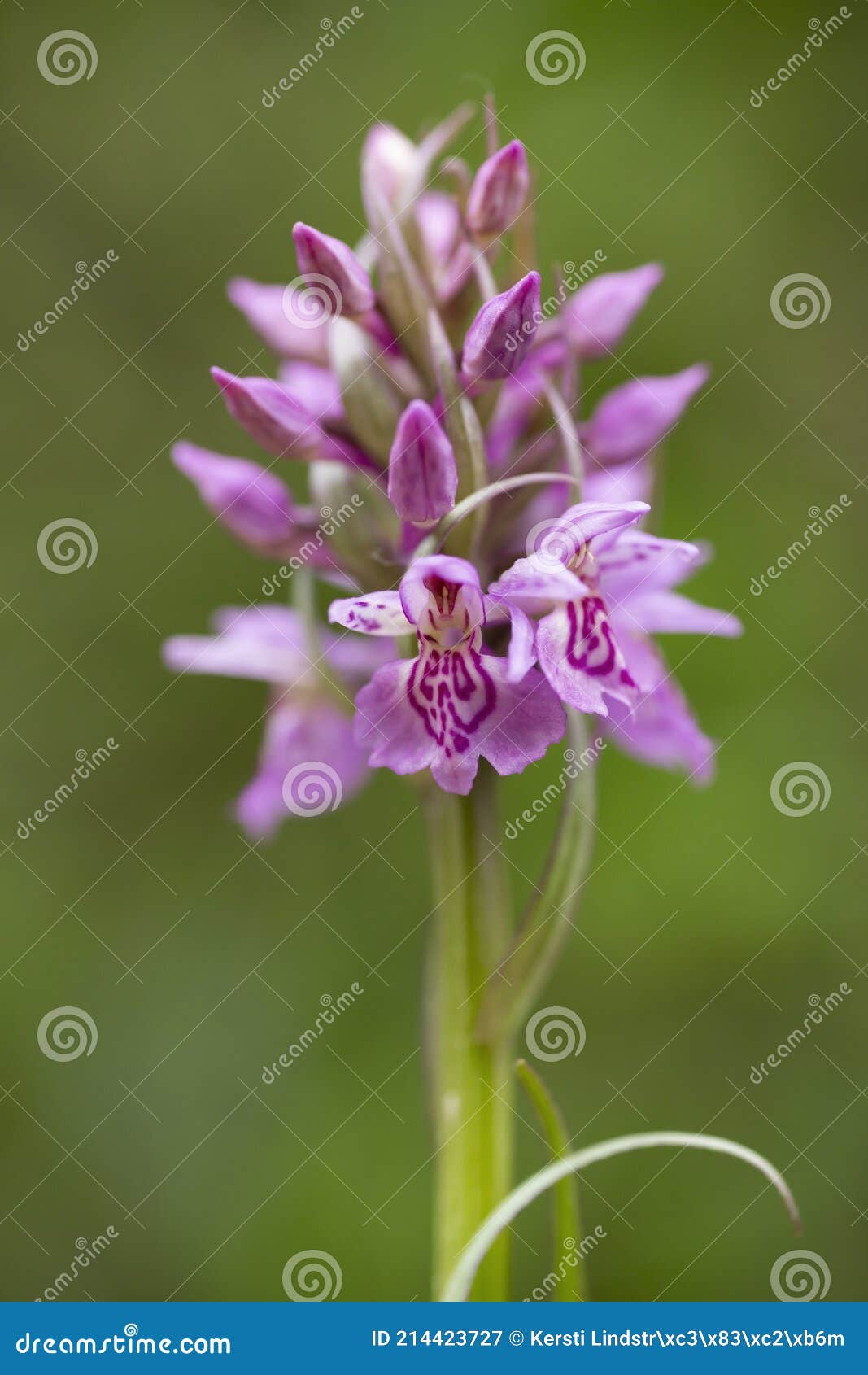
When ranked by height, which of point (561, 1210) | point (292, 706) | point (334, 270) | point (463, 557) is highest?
point (334, 270)

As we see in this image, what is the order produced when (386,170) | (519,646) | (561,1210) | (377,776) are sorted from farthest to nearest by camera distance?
(377,776)
(386,170)
(561,1210)
(519,646)

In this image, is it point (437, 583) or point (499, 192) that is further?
point (499, 192)

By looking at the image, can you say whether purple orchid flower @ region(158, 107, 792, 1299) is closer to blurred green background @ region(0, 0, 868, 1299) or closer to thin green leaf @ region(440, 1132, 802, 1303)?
thin green leaf @ region(440, 1132, 802, 1303)

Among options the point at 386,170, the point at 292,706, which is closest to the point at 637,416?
the point at 386,170

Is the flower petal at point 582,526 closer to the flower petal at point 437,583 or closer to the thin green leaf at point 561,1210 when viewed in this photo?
the flower petal at point 437,583

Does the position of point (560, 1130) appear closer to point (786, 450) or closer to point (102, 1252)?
point (102, 1252)

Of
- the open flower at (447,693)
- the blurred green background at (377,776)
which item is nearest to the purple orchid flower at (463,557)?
the open flower at (447,693)

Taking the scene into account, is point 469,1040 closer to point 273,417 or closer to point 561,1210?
point 561,1210
